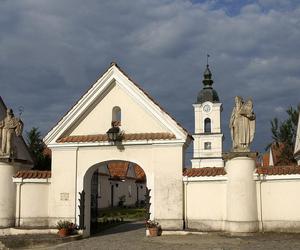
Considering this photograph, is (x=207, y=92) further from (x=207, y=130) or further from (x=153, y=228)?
(x=153, y=228)

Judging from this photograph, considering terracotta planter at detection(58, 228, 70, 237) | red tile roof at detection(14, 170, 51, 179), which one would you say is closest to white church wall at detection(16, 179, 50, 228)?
red tile roof at detection(14, 170, 51, 179)

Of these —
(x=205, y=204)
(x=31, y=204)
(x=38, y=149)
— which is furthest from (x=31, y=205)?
(x=38, y=149)

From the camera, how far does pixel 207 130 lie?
6412 cm

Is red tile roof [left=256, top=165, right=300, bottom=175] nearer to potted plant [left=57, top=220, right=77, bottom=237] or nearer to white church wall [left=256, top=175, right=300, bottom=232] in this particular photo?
white church wall [left=256, top=175, right=300, bottom=232]

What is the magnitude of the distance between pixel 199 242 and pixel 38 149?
21.2 m

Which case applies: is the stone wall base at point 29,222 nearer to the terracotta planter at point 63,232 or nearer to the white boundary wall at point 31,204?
the white boundary wall at point 31,204

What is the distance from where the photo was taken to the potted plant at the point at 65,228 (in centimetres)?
1642

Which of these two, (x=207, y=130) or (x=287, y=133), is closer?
(x=287, y=133)

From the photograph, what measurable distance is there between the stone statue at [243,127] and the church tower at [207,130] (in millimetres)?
45629

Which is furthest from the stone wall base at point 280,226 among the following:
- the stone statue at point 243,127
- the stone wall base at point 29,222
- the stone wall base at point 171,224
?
the stone wall base at point 29,222

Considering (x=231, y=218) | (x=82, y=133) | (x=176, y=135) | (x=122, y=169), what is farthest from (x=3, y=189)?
(x=122, y=169)

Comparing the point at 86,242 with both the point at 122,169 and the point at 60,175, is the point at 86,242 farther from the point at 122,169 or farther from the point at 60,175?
the point at 122,169

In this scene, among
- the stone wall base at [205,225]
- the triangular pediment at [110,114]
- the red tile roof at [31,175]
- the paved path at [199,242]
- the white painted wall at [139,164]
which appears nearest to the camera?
the paved path at [199,242]

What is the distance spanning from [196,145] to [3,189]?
1828 inches
